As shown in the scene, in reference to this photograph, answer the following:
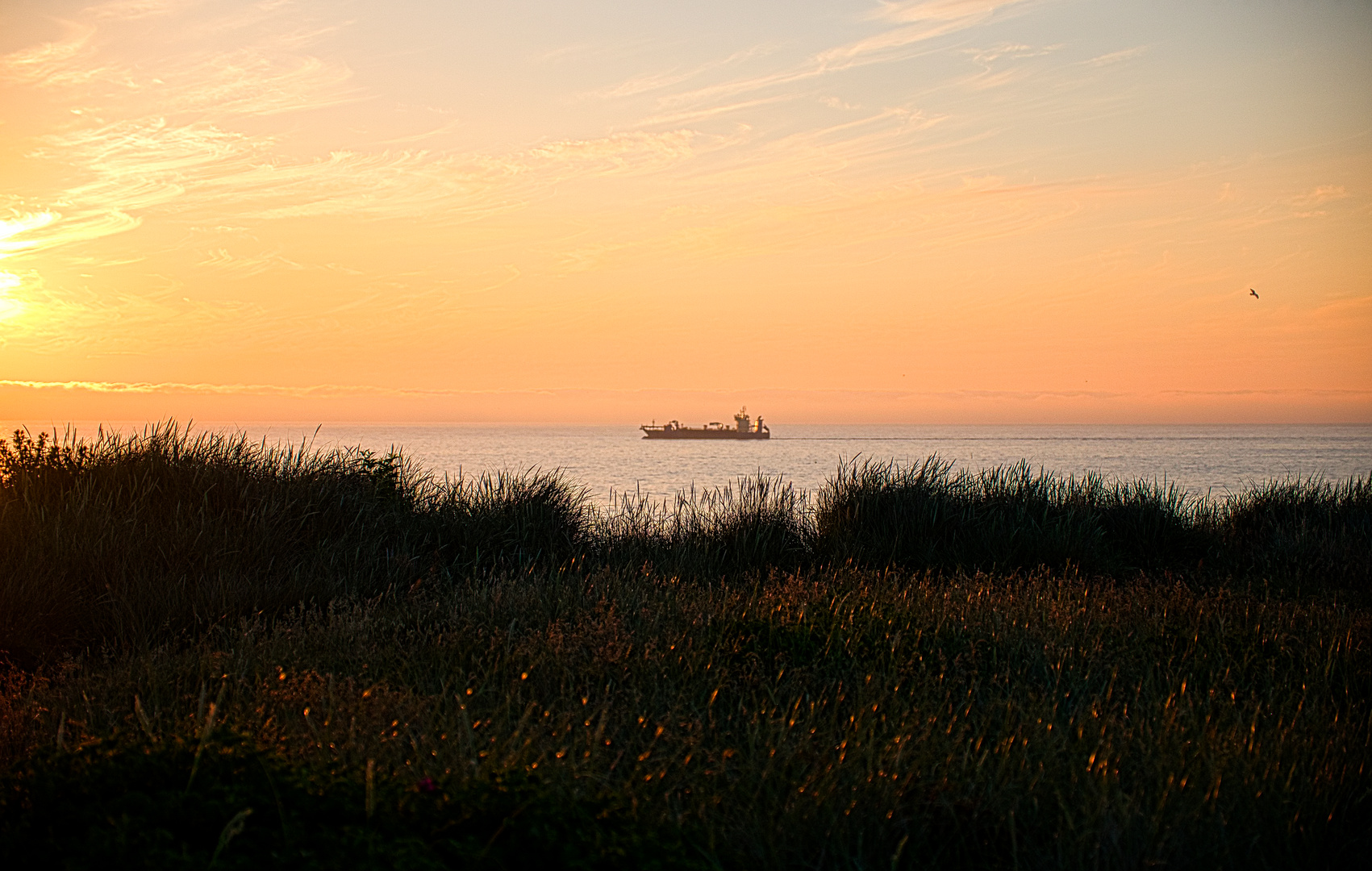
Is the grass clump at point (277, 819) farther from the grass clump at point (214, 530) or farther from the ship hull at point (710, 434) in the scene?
the ship hull at point (710, 434)

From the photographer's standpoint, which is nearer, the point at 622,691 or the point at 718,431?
the point at 622,691

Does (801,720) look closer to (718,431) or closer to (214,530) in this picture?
(214,530)

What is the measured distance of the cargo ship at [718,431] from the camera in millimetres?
115688

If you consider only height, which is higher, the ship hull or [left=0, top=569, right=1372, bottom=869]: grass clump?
the ship hull

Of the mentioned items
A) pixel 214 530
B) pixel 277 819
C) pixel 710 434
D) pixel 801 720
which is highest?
pixel 710 434

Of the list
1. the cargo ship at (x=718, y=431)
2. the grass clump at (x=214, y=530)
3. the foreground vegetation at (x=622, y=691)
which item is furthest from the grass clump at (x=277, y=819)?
the cargo ship at (x=718, y=431)

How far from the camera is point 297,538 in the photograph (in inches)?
379

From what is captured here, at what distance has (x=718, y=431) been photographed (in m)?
119

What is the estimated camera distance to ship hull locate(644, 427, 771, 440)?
116500mm

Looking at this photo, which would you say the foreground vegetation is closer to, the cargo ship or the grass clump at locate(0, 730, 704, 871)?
the grass clump at locate(0, 730, 704, 871)

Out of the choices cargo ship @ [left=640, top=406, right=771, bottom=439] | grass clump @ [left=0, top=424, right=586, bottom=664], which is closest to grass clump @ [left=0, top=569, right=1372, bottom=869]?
grass clump @ [left=0, top=424, right=586, bottom=664]

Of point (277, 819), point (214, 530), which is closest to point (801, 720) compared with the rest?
point (277, 819)

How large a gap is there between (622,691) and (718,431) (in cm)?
11436

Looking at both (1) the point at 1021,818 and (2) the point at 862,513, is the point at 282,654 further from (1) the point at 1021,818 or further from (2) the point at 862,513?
(2) the point at 862,513
